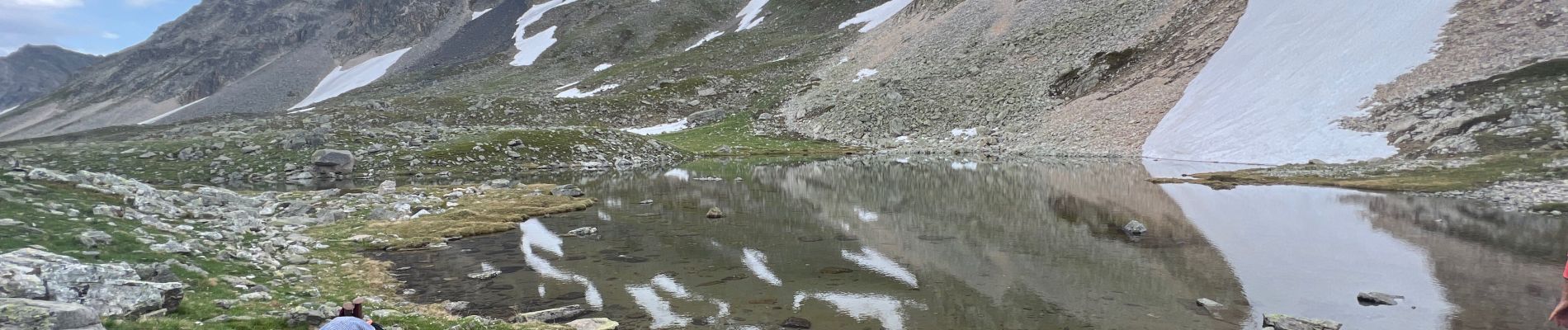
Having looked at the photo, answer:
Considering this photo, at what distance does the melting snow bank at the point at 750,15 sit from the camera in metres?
145

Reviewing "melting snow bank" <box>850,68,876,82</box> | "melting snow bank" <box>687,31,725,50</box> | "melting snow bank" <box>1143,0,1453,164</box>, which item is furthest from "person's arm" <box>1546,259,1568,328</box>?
"melting snow bank" <box>687,31,725,50</box>

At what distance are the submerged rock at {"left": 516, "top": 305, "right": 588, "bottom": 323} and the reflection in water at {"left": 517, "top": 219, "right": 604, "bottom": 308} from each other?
65 cm

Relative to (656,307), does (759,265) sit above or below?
above

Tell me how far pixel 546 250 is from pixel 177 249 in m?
8.22

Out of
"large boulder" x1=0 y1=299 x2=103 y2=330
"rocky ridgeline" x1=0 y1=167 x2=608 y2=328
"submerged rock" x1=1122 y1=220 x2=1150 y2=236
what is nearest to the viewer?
"large boulder" x1=0 y1=299 x2=103 y2=330

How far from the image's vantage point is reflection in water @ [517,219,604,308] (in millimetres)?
14867

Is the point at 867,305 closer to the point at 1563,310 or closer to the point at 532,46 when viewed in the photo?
the point at 1563,310

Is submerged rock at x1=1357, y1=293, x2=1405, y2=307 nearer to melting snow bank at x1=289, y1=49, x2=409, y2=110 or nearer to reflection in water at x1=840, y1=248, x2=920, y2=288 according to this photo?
reflection in water at x1=840, y1=248, x2=920, y2=288

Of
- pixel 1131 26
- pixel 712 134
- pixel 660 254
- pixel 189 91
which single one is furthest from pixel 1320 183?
pixel 189 91

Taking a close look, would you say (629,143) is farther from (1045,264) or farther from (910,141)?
(1045,264)

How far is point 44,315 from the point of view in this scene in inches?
317

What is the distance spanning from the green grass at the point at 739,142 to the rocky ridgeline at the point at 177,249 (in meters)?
38.5

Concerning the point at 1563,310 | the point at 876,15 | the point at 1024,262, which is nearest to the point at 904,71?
the point at 876,15

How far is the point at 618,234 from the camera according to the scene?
913 inches
